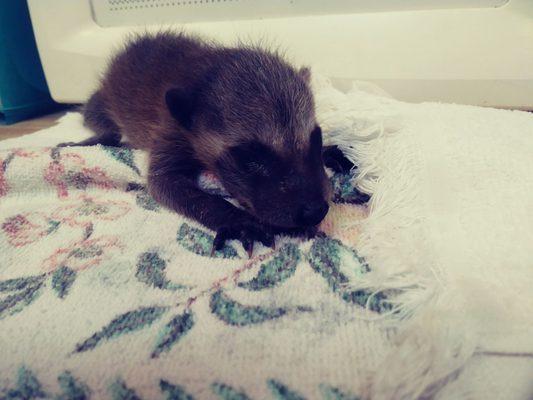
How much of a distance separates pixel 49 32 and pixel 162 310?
2.14 m

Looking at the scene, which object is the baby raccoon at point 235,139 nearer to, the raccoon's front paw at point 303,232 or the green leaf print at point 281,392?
the raccoon's front paw at point 303,232

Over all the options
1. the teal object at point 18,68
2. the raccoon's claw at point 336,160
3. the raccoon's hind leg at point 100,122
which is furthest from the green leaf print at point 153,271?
the teal object at point 18,68

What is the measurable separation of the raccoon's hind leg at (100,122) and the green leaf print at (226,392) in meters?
1.54

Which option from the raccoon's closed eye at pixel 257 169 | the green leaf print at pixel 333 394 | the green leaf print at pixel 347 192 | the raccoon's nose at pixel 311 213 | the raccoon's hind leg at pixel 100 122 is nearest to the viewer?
the green leaf print at pixel 333 394

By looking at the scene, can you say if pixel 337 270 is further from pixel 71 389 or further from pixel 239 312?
pixel 71 389

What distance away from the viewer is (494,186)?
1.01 metres

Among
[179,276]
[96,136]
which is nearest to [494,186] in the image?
[179,276]

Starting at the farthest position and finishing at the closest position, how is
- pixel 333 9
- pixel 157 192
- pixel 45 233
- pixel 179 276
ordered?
pixel 333 9 < pixel 157 192 < pixel 45 233 < pixel 179 276

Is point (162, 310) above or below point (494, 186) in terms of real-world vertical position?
below

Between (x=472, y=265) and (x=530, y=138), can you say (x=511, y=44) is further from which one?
(x=472, y=265)

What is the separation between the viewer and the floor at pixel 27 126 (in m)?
2.33

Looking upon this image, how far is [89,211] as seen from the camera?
1.23 m

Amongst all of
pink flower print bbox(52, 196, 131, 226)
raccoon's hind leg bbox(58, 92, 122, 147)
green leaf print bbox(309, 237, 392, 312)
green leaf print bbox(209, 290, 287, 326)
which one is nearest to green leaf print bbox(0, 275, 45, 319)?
pink flower print bbox(52, 196, 131, 226)

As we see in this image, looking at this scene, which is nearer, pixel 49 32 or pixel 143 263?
pixel 143 263
